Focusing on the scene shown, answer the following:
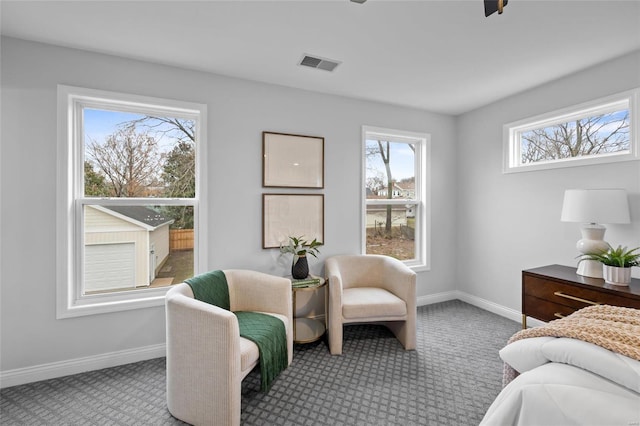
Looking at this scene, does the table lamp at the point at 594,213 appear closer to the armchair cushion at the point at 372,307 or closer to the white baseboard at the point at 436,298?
the armchair cushion at the point at 372,307

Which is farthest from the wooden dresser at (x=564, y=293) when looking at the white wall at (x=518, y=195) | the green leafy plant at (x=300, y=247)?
the green leafy plant at (x=300, y=247)

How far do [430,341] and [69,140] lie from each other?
11.6 ft

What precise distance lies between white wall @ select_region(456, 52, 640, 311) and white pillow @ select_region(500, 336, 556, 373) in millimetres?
2004

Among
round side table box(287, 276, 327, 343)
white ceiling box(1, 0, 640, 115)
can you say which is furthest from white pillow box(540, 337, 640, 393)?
white ceiling box(1, 0, 640, 115)

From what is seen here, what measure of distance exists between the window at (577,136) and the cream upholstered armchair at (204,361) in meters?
3.27

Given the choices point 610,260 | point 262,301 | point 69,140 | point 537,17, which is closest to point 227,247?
point 262,301

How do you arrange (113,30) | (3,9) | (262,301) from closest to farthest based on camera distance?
(3,9) → (113,30) → (262,301)

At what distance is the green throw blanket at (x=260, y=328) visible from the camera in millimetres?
1938

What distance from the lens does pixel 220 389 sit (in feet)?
5.44

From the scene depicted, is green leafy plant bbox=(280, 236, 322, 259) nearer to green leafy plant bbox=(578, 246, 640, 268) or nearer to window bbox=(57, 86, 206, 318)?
window bbox=(57, 86, 206, 318)

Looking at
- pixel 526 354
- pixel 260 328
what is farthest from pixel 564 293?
pixel 260 328

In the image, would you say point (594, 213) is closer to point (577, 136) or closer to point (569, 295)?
point (569, 295)

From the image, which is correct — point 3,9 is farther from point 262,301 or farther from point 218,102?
point 262,301

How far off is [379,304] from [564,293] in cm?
149
